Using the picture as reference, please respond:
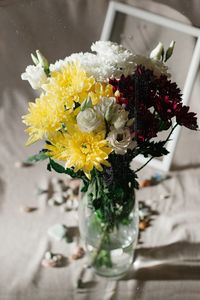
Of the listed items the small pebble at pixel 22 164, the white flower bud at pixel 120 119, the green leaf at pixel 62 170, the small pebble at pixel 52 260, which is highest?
the white flower bud at pixel 120 119

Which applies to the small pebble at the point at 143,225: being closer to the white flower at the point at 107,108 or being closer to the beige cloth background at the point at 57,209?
the beige cloth background at the point at 57,209

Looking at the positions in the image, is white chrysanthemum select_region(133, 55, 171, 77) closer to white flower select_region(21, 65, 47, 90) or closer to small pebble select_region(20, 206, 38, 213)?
white flower select_region(21, 65, 47, 90)

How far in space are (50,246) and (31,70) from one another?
47 centimetres

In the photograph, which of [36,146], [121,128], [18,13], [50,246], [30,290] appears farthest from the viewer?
[36,146]

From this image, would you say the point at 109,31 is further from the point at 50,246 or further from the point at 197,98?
the point at 50,246

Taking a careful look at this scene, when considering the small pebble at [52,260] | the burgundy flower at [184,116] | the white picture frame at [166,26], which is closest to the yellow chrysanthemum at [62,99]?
the burgundy flower at [184,116]

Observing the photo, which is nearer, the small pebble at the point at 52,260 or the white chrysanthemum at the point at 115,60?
the white chrysanthemum at the point at 115,60

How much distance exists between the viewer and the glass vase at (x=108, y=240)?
1003 millimetres

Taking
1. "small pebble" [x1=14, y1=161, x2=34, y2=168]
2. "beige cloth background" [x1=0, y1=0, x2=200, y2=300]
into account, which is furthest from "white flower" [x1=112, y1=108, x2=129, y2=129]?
"small pebble" [x1=14, y1=161, x2=34, y2=168]

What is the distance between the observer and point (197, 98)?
4.14 ft

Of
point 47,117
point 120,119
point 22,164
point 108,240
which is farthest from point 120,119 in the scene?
point 22,164

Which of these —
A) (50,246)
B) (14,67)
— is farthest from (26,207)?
(14,67)

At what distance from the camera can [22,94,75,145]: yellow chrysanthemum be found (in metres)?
0.74

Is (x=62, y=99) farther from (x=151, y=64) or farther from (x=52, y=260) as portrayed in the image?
(x=52, y=260)
